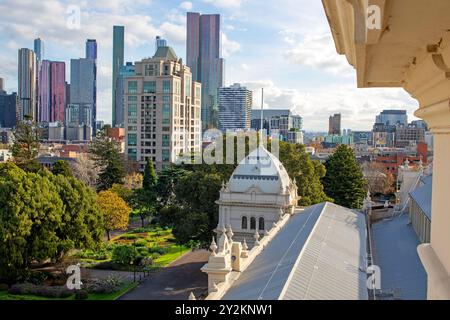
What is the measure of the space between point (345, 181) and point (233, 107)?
122 m

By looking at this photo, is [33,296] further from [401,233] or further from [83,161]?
[83,161]

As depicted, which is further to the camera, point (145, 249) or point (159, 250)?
point (145, 249)

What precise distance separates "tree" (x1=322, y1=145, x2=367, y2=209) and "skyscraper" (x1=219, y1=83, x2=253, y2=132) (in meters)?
116

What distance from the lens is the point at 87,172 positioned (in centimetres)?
6756

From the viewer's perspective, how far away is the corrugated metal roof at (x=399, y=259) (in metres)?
16.4

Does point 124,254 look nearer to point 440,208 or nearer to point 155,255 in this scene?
point 155,255

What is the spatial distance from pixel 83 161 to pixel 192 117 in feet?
100

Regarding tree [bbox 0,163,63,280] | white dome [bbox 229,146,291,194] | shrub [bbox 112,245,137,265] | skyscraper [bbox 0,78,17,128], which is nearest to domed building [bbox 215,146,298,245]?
white dome [bbox 229,146,291,194]

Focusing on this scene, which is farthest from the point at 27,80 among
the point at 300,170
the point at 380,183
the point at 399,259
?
the point at 399,259

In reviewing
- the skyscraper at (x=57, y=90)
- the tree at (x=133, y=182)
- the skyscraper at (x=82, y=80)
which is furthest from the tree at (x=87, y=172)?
the skyscraper at (x=82, y=80)

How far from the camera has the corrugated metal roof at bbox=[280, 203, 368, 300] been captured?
14344 mm

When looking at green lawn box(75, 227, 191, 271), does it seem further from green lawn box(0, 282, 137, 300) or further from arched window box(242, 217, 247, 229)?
arched window box(242, 217, 247, 229)

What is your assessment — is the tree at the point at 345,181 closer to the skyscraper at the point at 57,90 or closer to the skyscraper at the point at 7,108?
the skyscraper at the point at 7,108

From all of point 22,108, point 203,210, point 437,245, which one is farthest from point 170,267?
point 22,108
